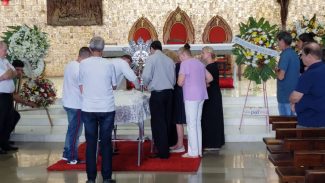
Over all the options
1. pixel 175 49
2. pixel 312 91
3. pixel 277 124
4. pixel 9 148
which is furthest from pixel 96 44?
pixel 175 49

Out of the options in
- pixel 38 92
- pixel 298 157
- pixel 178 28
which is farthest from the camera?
pixel 178 28

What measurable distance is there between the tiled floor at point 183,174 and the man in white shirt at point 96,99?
0.57 metres

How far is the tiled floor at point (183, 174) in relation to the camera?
6.38 metres

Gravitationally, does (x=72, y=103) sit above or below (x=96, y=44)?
below

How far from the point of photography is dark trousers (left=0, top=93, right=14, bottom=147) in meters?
7.95

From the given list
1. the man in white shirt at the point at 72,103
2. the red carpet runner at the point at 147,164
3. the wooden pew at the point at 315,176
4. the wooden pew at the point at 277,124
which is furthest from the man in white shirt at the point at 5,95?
the wooden pew at the point at 315,176

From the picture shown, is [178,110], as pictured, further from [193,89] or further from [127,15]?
[127,15]

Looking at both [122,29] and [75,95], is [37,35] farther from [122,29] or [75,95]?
[122,29]

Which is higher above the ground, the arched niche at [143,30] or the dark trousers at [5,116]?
the arched niche at [143,30]

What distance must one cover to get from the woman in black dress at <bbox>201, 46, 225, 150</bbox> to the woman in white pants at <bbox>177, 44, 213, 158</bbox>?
0.34 metres

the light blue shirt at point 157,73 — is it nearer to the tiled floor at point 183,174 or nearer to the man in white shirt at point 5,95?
the tiled floor at point 183,174

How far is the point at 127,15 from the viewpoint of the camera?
16.2 m

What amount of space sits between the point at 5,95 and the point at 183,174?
292 centimetres

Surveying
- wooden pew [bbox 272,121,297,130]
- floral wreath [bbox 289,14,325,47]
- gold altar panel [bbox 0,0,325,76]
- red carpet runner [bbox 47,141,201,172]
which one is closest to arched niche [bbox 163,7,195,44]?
gold altar panel [bbox 0,0,325,76]
